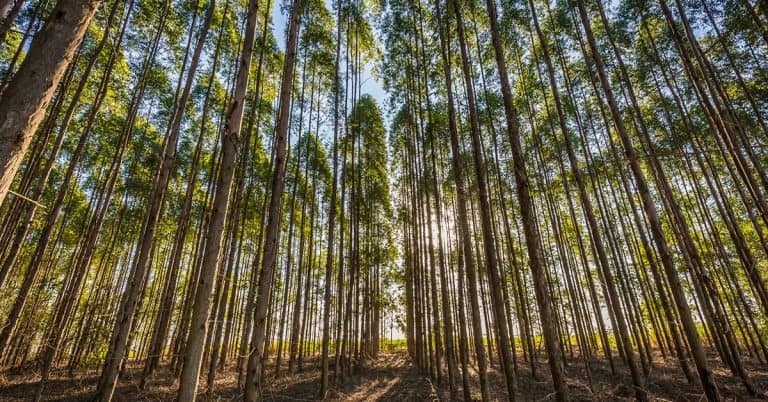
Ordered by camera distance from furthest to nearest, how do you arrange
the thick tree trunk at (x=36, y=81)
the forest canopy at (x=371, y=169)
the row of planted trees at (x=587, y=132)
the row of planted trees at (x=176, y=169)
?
1. the row of planted trees at (x=587, y=132)
2. the forest canopy at (x=371, y=169)
3. the row of planted trees at (x=176, y=169)
4. the thick tree trunk at (x=36, y=81)

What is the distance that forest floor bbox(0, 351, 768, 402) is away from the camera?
263 inches

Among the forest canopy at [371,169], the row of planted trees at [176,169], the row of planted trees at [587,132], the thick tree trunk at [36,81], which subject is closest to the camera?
the thick tree trunk at [36,81]

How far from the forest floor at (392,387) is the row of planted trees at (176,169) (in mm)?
576

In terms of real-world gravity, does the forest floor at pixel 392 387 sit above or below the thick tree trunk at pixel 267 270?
below

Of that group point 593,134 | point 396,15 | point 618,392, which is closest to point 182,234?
point 396,15

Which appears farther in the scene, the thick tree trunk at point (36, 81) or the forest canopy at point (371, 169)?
the forest canopy at point (371, 169)

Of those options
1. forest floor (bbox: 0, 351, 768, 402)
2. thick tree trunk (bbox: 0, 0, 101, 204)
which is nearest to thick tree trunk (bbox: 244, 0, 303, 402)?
thick tree trunk (bbox: 0, 0, 101, 204)

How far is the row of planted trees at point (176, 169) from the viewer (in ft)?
9.53

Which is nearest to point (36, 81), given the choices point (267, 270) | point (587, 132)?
point (267, 270)

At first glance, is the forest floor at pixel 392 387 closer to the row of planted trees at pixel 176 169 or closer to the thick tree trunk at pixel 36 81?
the row of planted trees at pixel 176 169

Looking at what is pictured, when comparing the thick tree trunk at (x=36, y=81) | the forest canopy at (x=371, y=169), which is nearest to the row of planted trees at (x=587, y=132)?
the forest canopy at (x=371, y=169)

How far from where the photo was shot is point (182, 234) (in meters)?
6.89

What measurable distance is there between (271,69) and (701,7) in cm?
1235

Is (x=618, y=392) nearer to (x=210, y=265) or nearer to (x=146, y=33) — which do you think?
(x=210, y=265)
